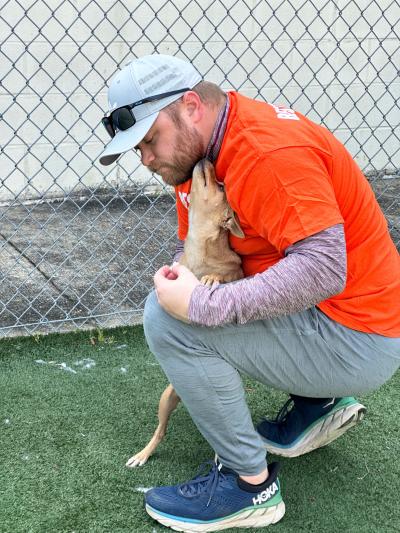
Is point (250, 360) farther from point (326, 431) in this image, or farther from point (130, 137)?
→ point (130, 137)

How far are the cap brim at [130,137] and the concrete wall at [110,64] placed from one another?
3465 mm

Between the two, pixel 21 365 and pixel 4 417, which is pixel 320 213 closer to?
pixel 4 417

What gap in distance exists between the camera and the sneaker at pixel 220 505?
237cm

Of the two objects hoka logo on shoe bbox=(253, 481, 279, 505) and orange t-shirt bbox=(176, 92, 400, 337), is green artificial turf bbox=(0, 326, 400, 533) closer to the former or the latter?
hoka logo on shoe bbox=(253, 481, 279, 505)

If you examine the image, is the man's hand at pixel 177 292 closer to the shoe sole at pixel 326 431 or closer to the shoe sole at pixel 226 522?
the shoe sole at pixel 226 522

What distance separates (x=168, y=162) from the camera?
87.2 inches

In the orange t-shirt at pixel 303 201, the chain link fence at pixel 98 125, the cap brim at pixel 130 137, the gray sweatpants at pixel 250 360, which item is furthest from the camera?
the chain link fence at pixel 98 125

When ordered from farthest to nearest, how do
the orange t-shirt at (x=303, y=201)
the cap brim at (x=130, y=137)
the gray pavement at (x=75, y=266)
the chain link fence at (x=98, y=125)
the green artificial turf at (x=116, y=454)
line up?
1. the chain link fence at (x=98, y=125)
2. the gray pavement at (x=75, y=266)
3. the green artificial turf at (x=116, y=454)
4. the cap brim at (x=130, y=137)
5. the orange t-shirt at (x=303, y=201)

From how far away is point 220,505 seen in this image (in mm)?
2367

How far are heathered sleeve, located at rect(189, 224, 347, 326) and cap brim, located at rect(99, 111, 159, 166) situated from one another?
0.46 metres

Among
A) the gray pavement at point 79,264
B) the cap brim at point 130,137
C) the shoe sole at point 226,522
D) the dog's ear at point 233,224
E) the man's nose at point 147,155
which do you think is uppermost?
the cap brim at point 130,137

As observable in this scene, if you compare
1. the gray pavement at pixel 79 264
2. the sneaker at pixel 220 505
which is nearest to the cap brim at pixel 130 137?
the sneaker at pixel 220 505

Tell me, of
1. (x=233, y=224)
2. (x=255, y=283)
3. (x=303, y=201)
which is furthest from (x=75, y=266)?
(x=303, y=201)

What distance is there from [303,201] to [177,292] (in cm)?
46
